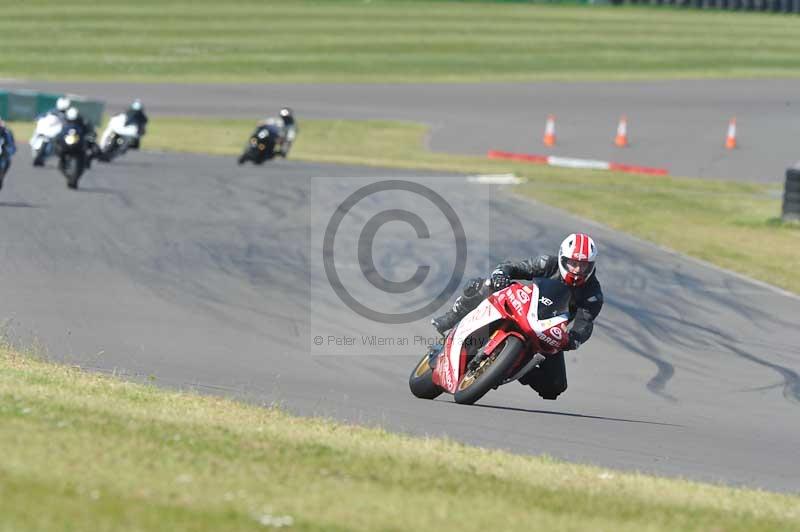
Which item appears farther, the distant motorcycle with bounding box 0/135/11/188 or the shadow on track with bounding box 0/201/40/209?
the shadow on track with bounding box 0/201/40/209

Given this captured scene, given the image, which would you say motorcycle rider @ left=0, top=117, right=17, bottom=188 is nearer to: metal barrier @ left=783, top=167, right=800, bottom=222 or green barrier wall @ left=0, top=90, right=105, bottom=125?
metal barrier @ left=783, top=167, right=800, bottom=222

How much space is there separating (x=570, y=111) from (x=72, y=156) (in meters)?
22.7

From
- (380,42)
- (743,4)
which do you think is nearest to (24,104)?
(380,42)

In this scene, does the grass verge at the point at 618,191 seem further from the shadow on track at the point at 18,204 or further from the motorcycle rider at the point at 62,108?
the shadow on track at the point at 18,204

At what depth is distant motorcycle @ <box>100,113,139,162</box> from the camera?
2970cm

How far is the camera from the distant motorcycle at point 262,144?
101 ft

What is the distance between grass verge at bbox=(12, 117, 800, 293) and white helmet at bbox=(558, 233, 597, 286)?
865 centimetres

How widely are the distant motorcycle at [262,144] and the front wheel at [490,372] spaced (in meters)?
20.4

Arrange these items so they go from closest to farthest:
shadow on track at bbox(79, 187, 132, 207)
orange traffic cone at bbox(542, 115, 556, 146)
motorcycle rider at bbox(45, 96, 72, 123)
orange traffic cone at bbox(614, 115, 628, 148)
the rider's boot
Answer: the rider's boot < shadow on track at bbox(79, 187, 132, 207) < motorcycle rider at bbox(45, 96, 72, 123) < orange traffic cone at bbox(614, 115, 628, 148) < orange traffic cone at bbox(542, 115, 556, 146)

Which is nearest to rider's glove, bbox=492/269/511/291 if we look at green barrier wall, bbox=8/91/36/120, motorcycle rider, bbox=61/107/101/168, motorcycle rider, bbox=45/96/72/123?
motorcycle rider, bbox=61/107/101/168

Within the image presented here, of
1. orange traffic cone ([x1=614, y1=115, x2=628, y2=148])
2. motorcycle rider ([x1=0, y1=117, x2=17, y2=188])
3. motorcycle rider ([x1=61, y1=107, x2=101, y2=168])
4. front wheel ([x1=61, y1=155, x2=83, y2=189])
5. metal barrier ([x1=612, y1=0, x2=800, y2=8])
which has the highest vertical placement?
metal barrier ([x1=612, y1=0, x2=800, y2=8])

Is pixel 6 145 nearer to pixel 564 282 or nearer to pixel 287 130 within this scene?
pixel 287 130

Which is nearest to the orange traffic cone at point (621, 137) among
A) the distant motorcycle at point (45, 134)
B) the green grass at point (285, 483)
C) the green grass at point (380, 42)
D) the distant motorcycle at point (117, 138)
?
the distant motorcycle at point (117, 138)

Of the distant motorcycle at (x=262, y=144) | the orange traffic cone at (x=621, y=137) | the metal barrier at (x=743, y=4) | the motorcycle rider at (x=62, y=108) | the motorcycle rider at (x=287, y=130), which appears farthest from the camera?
the metal barrier at (x=743, y=4)
